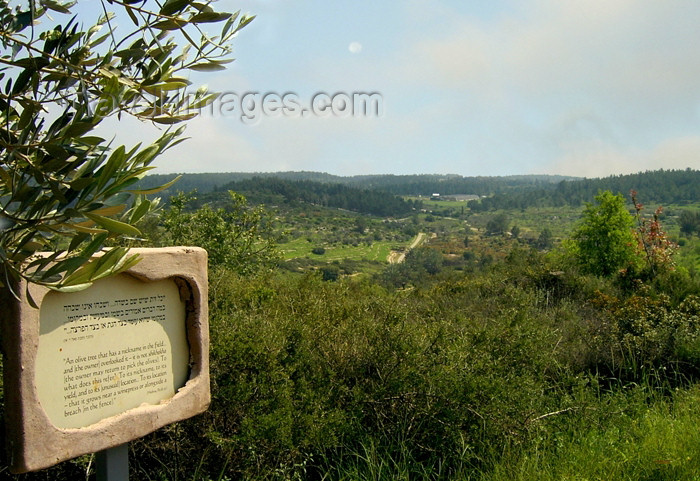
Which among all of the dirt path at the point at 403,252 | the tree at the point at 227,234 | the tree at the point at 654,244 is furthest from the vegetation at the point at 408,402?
the dirt path at the point at 403,252

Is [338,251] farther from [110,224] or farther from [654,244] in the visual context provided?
[110,224]

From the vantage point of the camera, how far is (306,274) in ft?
25.7

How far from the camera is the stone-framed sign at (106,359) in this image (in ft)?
8.45

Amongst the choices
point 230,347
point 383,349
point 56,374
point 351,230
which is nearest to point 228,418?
point 230,347

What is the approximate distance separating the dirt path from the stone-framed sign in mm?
41043

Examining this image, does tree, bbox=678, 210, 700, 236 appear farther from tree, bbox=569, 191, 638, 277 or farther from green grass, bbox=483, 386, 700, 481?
green grass, bbox=483, 386, 700, 481

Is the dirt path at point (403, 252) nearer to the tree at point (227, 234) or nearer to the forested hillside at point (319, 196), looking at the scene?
the forested hillside at point (319, 196)

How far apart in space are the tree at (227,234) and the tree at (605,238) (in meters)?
7.82

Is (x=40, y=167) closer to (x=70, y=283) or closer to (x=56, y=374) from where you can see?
(x=70, y=283)

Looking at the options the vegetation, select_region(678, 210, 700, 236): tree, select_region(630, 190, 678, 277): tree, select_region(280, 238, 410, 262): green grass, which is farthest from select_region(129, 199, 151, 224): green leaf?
select_region(678, 210, 700, 236): tree

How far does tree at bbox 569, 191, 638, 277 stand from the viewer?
1447 centimetres

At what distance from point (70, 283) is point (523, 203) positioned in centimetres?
10184

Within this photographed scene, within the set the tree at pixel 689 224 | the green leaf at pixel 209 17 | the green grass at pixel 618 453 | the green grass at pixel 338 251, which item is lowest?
the green grass at pixel 338 251

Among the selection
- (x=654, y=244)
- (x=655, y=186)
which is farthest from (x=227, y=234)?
(x=655, y=186)
